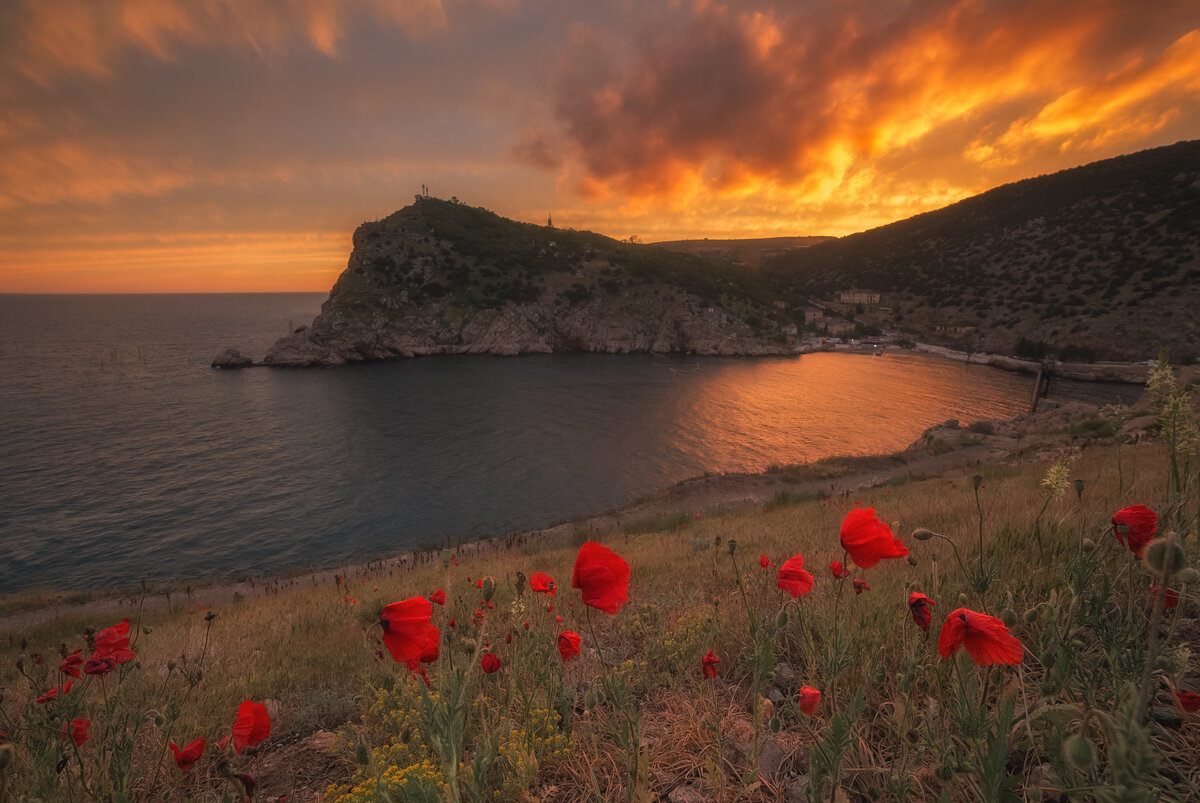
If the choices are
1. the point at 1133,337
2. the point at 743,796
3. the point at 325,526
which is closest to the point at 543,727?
the point at 743,796

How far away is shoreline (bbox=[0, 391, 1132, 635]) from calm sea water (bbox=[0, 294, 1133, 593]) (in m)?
1.71

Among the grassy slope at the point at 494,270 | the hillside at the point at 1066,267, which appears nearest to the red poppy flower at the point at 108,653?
the hillside at the point at 1066,267

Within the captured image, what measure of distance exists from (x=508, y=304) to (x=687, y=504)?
6055cm

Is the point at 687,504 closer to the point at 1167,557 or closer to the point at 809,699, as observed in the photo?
the point at 809,699

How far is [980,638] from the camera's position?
1.76m

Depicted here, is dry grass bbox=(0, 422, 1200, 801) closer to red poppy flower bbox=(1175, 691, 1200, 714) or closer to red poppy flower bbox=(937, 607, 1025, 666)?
red poppy flower bbox=(1175, 691, 1200, 714)

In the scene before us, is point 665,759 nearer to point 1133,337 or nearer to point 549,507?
point 549,507

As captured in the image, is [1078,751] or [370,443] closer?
[1078,751]

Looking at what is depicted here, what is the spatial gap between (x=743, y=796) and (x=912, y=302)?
335 feet

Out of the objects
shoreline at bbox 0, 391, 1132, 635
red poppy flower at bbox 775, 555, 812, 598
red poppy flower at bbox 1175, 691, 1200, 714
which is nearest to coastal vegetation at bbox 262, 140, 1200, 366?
shoreline at bbox 0, 391, 1132, 635

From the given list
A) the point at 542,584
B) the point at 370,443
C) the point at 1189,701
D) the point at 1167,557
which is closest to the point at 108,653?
the point at 542,584

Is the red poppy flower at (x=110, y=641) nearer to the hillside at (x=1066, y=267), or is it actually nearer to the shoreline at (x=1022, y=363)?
the shoreline at (x=1022, y=363)

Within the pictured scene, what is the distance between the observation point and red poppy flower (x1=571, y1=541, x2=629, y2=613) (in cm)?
218

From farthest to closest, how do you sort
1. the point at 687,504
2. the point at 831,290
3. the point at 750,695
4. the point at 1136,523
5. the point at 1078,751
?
1. the point at 831,290
2. the point at 687,504
3. the point at 750,695
4. the point at 1136,523
5. the point at 1078,751
